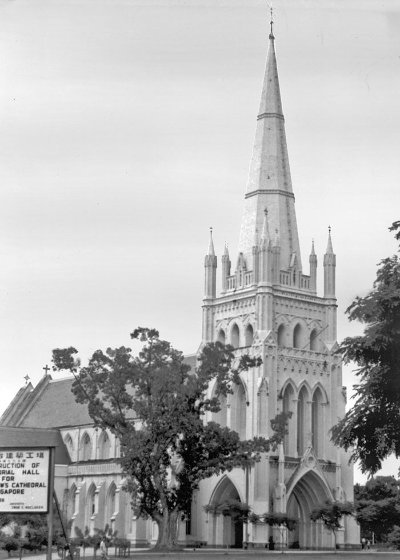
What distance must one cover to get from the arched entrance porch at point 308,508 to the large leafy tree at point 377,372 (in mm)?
37512

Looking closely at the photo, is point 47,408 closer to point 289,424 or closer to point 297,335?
point 297,335

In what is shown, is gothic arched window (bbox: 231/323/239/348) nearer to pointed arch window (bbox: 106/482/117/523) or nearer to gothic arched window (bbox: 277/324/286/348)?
gothic arched window (bbox: 277/324/286/348)

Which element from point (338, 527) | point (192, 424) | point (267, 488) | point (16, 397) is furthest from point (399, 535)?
point (16, 397)

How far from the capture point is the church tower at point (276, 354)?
81688mm

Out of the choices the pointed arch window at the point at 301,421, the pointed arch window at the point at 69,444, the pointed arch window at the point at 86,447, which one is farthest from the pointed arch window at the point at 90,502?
the pointed arch window at the point at 301,421

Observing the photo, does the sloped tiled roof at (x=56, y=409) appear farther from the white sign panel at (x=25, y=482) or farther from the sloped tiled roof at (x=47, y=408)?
the white sign panel at (x=25, y=482)

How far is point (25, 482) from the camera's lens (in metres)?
35.2

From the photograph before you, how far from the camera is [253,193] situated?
89000mm

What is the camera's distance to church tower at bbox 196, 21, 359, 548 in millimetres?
81688

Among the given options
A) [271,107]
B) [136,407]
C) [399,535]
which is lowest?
[399,535]

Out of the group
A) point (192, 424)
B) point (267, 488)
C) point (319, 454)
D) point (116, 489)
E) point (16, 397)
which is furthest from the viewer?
point (16, 397)

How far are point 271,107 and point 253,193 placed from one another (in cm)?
712

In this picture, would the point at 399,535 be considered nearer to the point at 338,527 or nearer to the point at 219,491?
the point at 338,527

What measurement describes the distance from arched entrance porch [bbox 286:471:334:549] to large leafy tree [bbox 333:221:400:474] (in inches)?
1477
